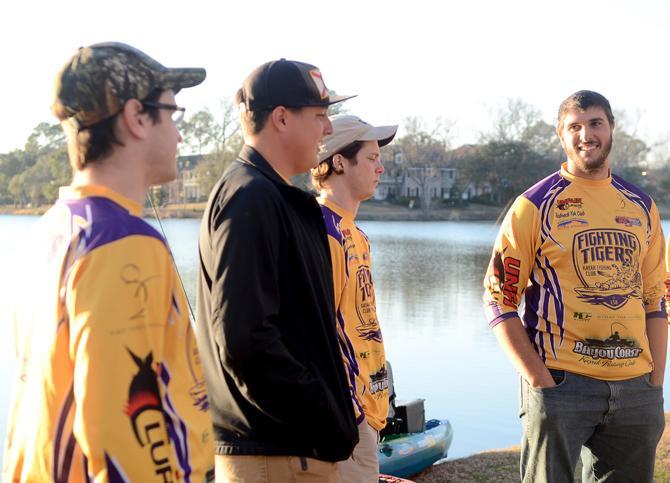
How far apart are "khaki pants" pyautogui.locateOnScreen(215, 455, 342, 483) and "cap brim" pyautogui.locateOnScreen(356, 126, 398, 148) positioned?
5.98 feet

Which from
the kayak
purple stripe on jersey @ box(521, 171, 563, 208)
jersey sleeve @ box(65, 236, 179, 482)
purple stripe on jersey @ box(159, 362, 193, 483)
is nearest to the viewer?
jersey sleeve @ box(65, 236, 179, 482)

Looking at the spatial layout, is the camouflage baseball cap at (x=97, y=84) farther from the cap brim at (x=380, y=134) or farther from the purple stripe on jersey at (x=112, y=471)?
the cap brim at (x=380, y=134)

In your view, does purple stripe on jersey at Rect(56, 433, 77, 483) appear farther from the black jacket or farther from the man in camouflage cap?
the black jacket

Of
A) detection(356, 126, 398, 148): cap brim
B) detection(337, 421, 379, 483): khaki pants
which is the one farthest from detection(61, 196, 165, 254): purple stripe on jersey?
detection(356, 126, 398, 148): cap brim

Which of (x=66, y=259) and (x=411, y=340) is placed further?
(x=411, y=340)

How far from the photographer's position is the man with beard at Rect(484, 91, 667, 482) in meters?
3.77

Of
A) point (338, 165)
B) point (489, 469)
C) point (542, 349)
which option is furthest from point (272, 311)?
point (489, 469)

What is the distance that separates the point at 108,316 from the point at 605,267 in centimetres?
274

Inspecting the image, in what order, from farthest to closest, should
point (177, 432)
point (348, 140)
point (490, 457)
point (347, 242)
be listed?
1. point (490, 457)
2. point (348, 140)
3. point (347, 242)
4. point (177, 432)

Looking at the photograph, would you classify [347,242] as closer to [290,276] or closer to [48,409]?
[290,276]

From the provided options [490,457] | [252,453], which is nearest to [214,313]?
[252,453]

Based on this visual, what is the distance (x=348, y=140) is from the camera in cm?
386

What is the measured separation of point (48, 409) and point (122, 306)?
12.2 inches

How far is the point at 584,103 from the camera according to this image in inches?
159
